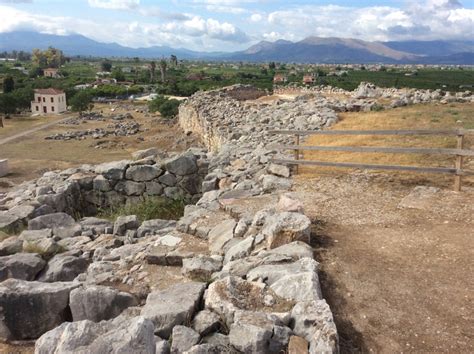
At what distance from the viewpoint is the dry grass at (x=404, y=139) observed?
12.4m

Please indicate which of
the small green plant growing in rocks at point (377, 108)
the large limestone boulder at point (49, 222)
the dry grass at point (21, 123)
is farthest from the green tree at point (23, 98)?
the large limestone boulder at point (49, 222)

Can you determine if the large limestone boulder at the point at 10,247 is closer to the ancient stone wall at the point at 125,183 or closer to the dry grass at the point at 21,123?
the ancient stone wall at the point at 125,183

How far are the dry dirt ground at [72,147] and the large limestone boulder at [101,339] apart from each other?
25.4 m

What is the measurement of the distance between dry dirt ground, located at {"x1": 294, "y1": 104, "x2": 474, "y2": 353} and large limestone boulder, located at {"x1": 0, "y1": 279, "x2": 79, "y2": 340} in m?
3.71

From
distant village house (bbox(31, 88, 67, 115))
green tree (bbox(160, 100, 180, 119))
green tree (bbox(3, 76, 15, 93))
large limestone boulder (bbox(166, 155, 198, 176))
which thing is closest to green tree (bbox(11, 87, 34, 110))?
distant village house (bbox(31, 88, 67, 115))

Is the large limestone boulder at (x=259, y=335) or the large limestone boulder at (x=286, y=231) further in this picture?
the large limestone boulder at (x=286, y=231)

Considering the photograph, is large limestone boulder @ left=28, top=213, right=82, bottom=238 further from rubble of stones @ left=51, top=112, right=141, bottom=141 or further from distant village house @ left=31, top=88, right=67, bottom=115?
distant village house @ left=31, top=88, right=67, bottom=115

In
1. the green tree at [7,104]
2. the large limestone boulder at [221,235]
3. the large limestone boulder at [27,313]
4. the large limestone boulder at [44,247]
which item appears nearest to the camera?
the large limestone boulder at [27,313]

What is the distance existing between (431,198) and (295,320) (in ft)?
20.7

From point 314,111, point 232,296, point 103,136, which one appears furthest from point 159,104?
point 232,296

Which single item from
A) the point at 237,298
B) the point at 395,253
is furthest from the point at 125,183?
the point at 237,298

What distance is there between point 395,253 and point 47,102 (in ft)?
271

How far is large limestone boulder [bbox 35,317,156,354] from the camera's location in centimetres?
425

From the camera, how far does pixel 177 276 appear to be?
24.6 feet
